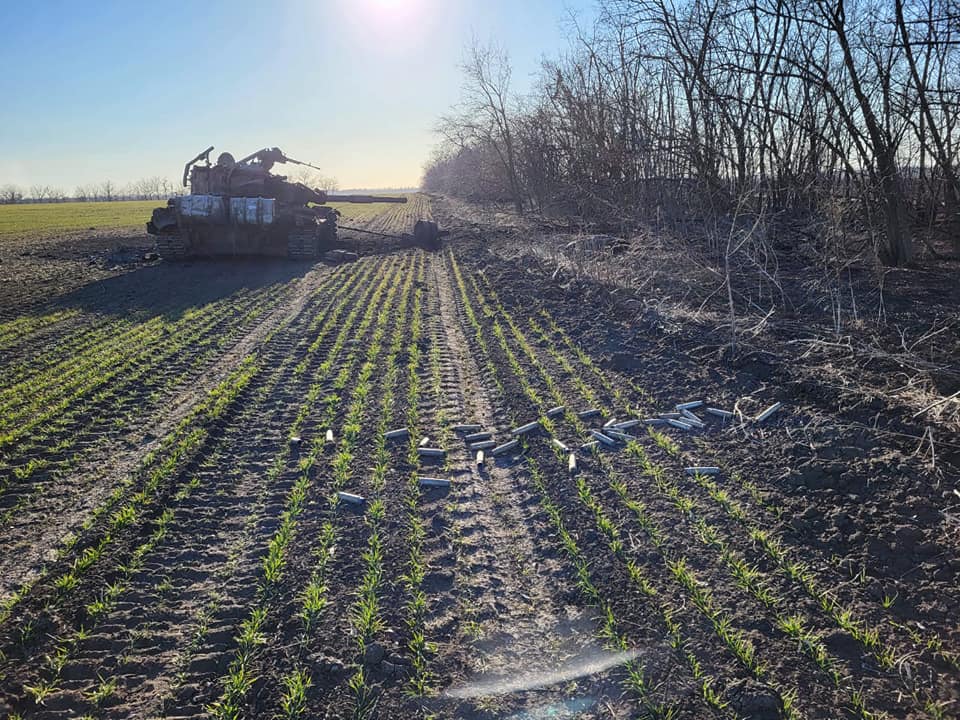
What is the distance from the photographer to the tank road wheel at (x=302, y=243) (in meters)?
19.4

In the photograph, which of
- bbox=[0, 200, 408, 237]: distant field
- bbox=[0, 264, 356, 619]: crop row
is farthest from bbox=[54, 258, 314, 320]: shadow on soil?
bbox=[0, 200, 408, 237]: distant field

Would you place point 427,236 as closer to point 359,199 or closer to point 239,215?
point 359,199

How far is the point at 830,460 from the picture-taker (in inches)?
210

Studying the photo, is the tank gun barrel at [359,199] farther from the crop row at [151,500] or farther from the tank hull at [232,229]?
the crop row at [151,500]

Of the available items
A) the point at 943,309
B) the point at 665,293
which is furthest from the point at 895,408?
the point at 665,293

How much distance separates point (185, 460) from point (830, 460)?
5.67 m

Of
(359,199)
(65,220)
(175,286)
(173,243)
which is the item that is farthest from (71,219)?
(175,286)

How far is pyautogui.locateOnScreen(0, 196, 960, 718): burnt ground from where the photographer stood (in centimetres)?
333

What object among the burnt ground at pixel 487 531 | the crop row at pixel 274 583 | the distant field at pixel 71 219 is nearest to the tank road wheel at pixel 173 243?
the burnt ground at pixel 487 531

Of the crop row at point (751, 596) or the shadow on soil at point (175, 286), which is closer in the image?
the crop row at point (751, 596)

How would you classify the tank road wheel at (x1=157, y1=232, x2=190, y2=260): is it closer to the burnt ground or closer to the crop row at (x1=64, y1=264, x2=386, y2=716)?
the crop row at (x1=64, y1=264, x2=386, y2=716)

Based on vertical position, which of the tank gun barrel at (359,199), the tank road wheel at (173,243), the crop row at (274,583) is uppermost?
the tank gun barrel at (359,199)

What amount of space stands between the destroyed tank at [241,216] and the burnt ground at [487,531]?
9389 millimetres

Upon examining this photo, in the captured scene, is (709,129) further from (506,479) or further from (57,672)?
(57,672)
